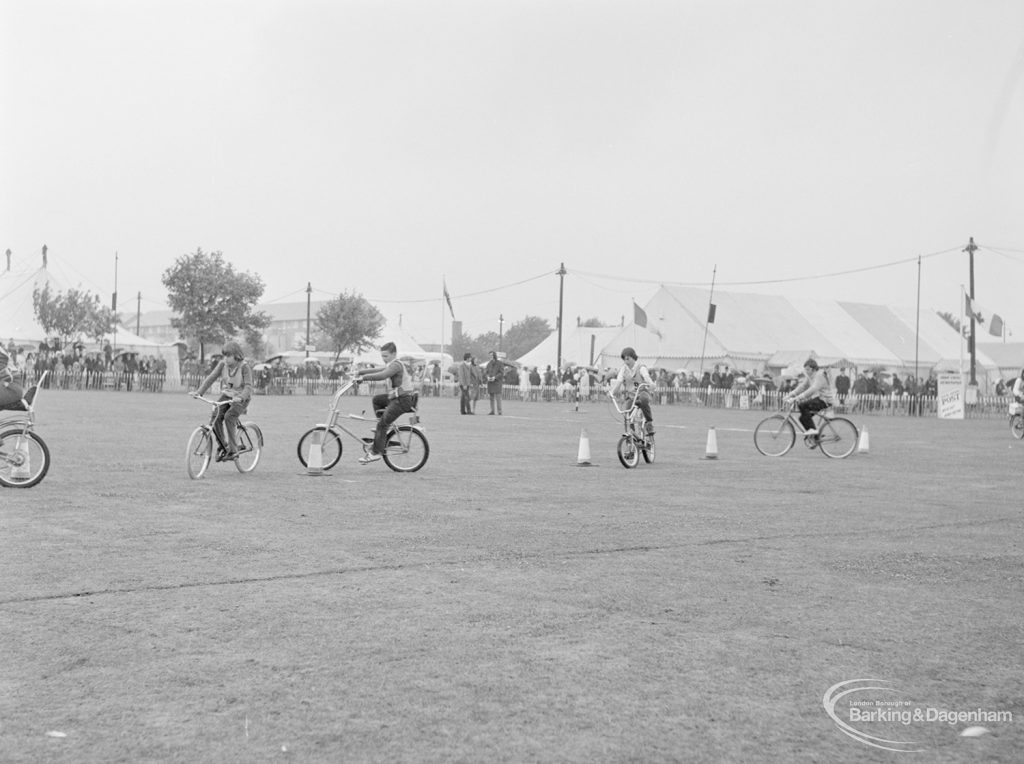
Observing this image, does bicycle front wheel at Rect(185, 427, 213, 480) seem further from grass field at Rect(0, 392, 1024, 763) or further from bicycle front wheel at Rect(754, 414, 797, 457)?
bicycle front wheel at Rect(754, 414, 797, 457)

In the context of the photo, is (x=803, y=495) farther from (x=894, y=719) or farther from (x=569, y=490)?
(x=894, y=719)

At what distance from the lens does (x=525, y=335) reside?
154750 mm

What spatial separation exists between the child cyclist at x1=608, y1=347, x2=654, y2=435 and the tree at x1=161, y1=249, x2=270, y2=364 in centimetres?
5856

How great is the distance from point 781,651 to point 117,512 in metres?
6.60

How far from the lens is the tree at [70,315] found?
4912 centimetres

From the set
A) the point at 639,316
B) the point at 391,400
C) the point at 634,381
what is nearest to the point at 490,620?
the point at 391,400

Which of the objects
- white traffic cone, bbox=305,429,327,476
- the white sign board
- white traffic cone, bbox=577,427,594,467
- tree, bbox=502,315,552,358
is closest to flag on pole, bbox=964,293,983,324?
the white sign board

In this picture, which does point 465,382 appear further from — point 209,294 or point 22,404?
point 209,294

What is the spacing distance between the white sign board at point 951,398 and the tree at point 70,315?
3398cm

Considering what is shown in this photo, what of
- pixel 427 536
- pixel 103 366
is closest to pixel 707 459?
pixel 427 536

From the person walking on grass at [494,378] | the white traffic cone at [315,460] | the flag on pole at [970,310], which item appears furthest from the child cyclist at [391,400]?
the flag on pole at [970,310]

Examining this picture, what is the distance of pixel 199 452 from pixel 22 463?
7.08 feet

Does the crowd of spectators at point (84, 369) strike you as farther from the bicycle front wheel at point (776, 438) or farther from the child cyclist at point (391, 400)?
the bicycle front wheel at point (776, 438)

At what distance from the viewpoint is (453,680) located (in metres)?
4.94
